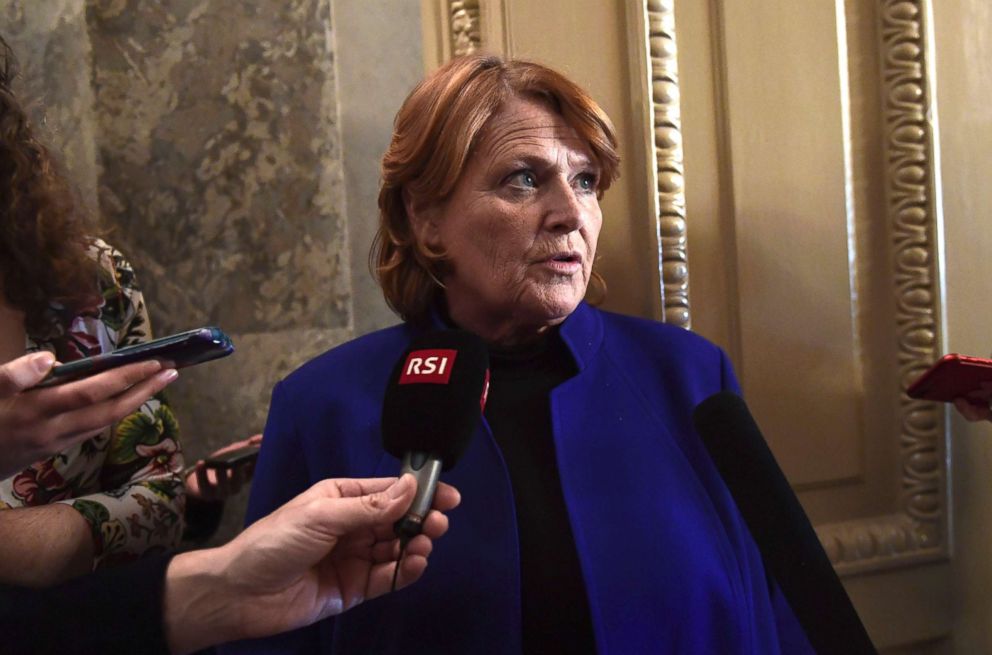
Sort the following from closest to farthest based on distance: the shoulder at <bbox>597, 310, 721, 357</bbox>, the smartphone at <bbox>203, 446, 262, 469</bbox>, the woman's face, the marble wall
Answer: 1. the woman's face
2. the shoulder at <bbox>597, 310, 721, 357</bbox>
3. the smartphone at <bbox>203, 446, 262, 469</bbox>
4. the marble wall

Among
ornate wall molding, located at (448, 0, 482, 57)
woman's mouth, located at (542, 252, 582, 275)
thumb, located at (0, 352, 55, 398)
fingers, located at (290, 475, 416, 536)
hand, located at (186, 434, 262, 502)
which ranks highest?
ornate wall molding, located at (448, 0, 482, 57)

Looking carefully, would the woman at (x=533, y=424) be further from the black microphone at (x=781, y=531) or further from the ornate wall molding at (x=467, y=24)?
the black microphone at (x=781, y=531)

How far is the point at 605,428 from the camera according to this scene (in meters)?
1.36

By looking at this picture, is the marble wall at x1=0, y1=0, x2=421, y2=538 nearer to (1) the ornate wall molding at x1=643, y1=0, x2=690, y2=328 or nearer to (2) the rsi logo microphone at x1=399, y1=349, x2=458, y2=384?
(1) the ornate wall molding at x1=643, y1=0, x2=690, y2=328

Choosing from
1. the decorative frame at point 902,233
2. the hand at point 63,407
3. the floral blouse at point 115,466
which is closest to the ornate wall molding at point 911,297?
the decorative frame at point 902,233

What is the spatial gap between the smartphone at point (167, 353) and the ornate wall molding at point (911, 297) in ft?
3.76

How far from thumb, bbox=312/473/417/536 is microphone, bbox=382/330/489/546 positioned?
11 millimetres

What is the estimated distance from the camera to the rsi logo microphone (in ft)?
3.31

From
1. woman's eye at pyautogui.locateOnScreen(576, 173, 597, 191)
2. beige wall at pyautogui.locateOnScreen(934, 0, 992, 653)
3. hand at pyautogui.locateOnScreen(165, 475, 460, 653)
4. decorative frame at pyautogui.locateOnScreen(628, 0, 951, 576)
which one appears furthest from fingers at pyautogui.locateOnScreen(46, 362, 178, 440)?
beige wall at pyautogui.locateOnScreen(934, 0, 992, 653)

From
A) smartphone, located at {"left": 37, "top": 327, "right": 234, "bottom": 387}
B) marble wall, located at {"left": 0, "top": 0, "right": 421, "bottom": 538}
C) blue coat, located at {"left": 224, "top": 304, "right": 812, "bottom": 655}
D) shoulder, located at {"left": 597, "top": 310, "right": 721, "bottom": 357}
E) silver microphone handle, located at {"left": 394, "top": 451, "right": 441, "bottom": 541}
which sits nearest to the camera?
silver microphone handle, located at {"left": 394, "top": 451, "right": 441, "bottom": 541}

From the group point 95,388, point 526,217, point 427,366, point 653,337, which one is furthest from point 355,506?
point 653,337

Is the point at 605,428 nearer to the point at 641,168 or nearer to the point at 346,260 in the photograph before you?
the point at 641,168

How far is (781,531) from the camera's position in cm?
77

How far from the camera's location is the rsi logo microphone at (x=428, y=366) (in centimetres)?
101
